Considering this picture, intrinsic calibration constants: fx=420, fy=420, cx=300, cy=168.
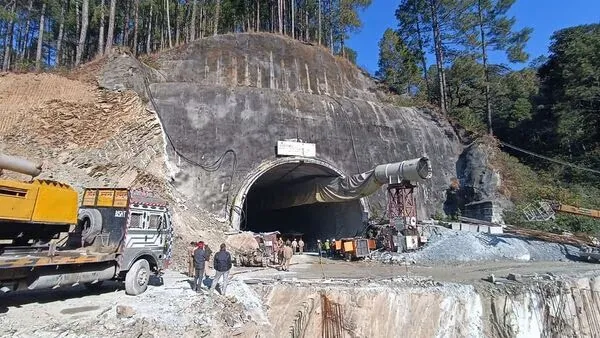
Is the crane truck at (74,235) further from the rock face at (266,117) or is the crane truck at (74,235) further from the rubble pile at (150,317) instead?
the rock face at (266,117)

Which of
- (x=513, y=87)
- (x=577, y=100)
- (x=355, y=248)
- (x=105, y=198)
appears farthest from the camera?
(x=513, y=87)

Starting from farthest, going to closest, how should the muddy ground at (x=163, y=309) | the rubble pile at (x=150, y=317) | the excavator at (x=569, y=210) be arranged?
the excavator at (x=569, y=210)
the muddy ground at (x=163, y=309)
the rubble pile at (x=150, y=317)

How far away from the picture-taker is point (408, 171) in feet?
68.4

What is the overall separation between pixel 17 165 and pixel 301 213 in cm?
2620

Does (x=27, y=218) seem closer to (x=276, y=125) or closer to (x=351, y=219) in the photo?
(x=276, y=125)

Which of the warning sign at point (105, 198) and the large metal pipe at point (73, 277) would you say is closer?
the large metal pipe at point (73, 277)

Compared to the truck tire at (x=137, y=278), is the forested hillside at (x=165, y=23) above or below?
above

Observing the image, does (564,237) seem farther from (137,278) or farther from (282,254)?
(137,278)

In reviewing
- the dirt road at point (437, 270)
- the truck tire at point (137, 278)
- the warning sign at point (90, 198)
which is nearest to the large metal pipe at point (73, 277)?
the truck tire at point (137, 278)

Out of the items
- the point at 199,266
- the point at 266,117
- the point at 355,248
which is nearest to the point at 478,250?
the point at 355,248

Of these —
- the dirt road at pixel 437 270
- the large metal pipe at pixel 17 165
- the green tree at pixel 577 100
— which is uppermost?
the green tree at pixel 577 100

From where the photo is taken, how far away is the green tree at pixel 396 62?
156 feet

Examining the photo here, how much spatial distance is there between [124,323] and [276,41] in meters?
29.4

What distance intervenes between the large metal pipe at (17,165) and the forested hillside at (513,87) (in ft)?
101
